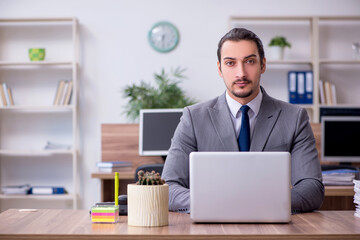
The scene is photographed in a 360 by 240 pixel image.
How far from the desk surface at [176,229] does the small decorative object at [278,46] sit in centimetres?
355

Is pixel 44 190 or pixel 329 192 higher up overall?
pixel 329 192

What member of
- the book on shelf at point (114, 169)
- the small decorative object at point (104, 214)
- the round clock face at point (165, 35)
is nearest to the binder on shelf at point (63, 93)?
the round clock face at point (165, 35)

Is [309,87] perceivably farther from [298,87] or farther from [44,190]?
[44,190]

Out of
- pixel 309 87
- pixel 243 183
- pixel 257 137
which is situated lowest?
pixel 243 183

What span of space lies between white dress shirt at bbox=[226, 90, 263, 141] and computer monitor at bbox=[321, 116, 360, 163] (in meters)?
2.29

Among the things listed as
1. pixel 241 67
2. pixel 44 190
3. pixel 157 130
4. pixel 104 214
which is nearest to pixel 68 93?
pixel 44 190

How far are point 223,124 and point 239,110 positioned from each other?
85 millimetres

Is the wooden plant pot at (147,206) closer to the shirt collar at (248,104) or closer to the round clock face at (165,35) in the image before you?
the shirt collar at (248,104)

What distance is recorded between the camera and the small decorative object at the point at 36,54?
5008mm

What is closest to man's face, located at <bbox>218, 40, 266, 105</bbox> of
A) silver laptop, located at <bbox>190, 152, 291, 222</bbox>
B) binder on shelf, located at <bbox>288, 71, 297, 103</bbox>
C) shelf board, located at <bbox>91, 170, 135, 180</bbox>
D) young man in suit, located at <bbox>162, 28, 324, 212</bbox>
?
young man in suit, located at <bbox>162, 28, 324, 212</bbox>

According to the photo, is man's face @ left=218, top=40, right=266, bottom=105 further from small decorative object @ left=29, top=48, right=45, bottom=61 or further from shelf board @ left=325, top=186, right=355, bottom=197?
small decorative object @ left=29, top=48, right=45, bottom=61

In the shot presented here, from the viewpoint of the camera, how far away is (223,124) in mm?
2086

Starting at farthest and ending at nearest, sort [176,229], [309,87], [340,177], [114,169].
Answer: [309,87]
[114,169]
[340,177]
[176,229]

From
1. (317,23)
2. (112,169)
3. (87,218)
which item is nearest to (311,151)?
(87,218)
